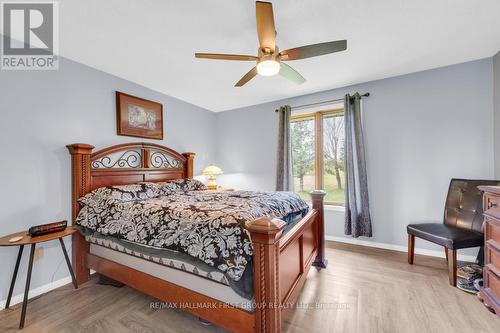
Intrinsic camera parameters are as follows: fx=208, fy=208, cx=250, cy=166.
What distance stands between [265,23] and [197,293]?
2.02 meters

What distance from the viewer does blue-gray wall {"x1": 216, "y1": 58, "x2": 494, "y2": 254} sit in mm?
2619

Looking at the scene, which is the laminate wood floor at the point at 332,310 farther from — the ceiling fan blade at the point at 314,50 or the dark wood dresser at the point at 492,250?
the ceiling fan blade at the point at 314,50

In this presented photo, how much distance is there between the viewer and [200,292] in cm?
152

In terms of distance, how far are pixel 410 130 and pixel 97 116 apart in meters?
4.26

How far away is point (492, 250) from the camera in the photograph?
1783 mm

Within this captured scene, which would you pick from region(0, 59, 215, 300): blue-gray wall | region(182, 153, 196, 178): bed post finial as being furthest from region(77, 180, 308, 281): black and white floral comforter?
region(182, 153, 196, 178): bed post finial

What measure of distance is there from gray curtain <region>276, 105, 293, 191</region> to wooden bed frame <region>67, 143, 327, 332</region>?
48.9 inches

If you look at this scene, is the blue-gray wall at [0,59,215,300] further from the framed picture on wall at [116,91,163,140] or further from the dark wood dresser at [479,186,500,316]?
the dark wood dresser at [479,186,500,316]

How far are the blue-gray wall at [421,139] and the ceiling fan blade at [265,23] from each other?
2.22m

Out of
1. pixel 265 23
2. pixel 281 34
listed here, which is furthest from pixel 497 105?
pixel 265 23

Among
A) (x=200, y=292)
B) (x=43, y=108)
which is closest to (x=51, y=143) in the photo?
(x=43, y=108)

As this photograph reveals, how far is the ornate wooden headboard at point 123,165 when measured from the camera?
7.73ft

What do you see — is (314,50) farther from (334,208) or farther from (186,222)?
(334,208)

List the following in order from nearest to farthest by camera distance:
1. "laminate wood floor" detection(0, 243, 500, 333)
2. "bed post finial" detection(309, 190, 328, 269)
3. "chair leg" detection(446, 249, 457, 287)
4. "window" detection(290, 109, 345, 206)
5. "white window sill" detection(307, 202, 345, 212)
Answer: "laminate wood floor" detection(0, 243, 500, 333)
"chair leg" detection(446, 249, 457, 287)
"bed post finial" detection(309, 190, 328, 269)
"white window sill" detection(307, 202, 345, 212)
"window" detection(290, 109, 345, 206)
